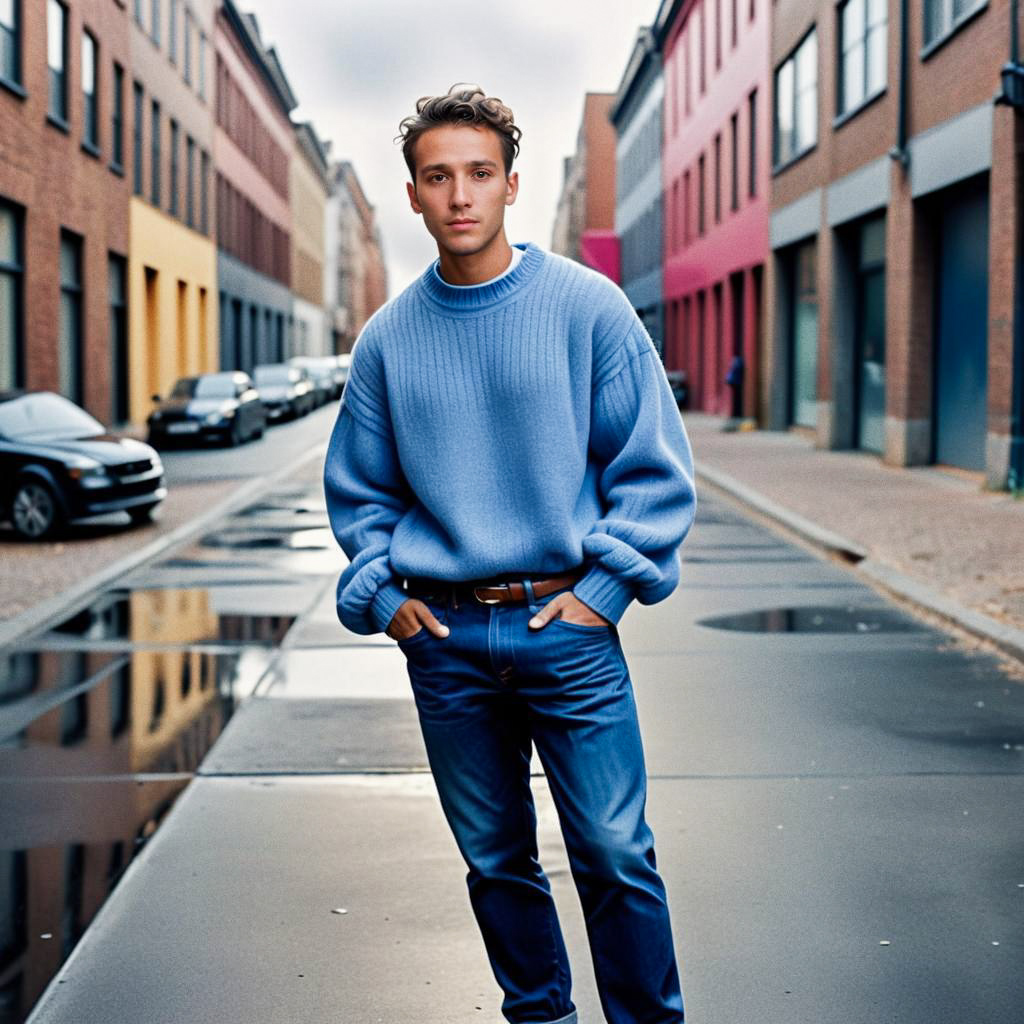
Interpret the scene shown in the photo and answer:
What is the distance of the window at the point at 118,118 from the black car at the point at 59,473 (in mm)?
17320

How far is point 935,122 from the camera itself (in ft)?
64.1

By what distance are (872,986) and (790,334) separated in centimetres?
2808

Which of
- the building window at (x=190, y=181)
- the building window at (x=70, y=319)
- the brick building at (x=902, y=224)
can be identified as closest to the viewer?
the brick building at (x=902, y=224)

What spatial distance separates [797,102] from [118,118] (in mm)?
13009

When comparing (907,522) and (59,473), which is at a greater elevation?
(59,473)

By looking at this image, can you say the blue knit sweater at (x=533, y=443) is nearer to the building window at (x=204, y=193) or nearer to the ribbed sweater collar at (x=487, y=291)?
the ribbed sweater collar at (x=487, y=291)

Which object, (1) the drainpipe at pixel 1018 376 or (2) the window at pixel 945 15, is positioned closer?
(1) the drainpipe at pixel 1018 376

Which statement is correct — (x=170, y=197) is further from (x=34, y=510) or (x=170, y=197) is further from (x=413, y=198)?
(x=413, y=198)

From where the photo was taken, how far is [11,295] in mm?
23484

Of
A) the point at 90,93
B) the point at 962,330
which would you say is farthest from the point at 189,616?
the point at 90,93

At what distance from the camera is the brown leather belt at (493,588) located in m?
2.93

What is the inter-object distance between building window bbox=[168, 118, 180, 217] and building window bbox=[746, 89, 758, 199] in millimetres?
13960

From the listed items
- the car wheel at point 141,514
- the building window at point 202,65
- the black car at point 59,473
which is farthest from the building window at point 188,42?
the black car at point 59,473

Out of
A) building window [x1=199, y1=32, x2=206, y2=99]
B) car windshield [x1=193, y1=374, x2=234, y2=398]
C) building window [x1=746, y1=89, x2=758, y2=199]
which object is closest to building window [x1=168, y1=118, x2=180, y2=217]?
building window [x1=199, y1=32, x2=206, y2=99]
